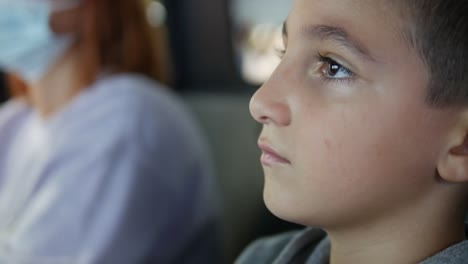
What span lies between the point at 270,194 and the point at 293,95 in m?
0.11

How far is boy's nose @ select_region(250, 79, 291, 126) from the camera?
653mm

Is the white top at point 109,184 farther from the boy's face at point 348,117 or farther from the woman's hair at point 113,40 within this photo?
the boy's face at point 348,117

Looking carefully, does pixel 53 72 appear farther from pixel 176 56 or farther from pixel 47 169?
pixel 176 56

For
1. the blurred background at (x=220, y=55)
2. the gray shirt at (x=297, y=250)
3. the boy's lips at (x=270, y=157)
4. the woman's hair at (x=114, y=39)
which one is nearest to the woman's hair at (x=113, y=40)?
the woman's hair at (x=114, y=39)

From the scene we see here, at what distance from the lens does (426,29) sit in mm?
613

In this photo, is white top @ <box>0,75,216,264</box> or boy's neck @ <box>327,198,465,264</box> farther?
white top @ <box>0,75,216,264</box>

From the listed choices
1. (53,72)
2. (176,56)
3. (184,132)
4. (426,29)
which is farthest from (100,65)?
(176,56)

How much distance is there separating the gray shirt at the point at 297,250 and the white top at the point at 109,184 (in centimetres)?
43

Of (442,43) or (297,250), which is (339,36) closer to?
(442,43)

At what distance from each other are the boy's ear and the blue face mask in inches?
41.2

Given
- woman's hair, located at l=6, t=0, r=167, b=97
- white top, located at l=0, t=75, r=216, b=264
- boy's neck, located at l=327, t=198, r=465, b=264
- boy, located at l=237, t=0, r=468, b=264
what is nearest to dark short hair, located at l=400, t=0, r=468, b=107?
boy, located at l=237, t=0, r=468, b=264

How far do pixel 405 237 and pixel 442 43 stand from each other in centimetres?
21

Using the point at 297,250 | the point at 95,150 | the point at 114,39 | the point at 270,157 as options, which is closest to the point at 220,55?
the point at 114,39

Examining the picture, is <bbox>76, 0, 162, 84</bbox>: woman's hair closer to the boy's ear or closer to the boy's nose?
the boy's nose
